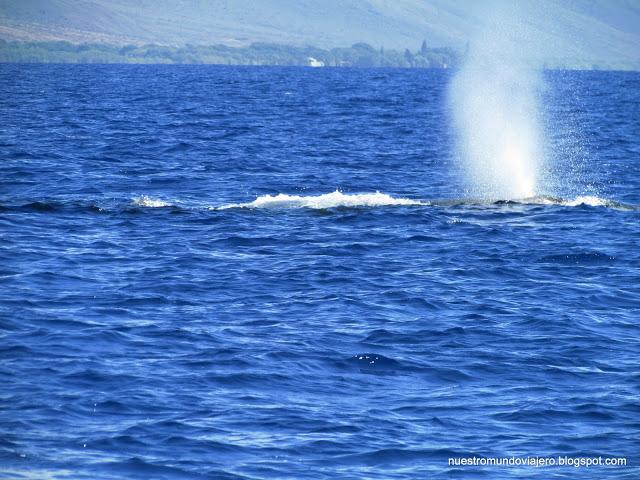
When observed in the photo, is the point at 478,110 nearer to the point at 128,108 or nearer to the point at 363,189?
the point at 128,108

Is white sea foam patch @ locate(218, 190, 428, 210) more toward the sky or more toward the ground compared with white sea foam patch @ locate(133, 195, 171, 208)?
more toward the sky

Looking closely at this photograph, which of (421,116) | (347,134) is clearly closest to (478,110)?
(421,116)

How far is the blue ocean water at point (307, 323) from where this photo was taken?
17938 millimetres

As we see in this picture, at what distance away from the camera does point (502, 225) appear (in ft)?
124

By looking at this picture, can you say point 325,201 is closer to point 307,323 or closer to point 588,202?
point 588,202

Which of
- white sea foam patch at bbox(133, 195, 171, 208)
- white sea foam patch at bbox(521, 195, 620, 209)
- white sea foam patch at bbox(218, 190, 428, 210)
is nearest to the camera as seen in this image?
white sea foam patch at bbox(133, 195, 171, 208)

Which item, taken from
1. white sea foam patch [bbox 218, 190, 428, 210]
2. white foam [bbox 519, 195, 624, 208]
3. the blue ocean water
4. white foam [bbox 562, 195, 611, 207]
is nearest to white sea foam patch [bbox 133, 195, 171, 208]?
the blue ocean water

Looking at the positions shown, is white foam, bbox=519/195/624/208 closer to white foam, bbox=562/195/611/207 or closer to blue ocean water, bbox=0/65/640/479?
white foam, bbox=562/195/611/207

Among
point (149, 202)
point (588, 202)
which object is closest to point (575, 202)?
point (588, 202)

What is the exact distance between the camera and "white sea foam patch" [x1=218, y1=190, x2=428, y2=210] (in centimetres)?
4047

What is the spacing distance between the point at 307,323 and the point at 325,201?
54.6 ft

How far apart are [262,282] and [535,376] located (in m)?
8.75

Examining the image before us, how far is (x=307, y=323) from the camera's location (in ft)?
81.0

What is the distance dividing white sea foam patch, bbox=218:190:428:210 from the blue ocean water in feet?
0.55
